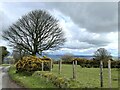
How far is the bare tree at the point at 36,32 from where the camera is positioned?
5991cm

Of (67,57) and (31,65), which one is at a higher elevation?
(67,57)

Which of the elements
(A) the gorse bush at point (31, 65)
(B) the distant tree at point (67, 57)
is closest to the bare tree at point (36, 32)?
(B) the distant tree at point (67, 57)

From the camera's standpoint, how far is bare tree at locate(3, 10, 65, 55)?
59.9m

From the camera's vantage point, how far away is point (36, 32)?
60219mm

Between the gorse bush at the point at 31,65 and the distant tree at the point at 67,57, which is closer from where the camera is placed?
the gorse bush at the point at 31,65

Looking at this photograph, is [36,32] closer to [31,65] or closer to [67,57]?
[67,57]

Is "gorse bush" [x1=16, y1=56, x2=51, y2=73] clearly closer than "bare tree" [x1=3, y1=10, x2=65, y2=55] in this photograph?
Yes

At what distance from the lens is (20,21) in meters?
60.7

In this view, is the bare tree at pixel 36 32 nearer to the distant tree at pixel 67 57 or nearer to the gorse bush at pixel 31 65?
the distant tree at pixel 67 57

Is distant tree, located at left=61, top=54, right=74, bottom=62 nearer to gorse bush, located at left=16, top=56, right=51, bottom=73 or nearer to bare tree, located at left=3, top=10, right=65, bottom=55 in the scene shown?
bare tree, located at left=3, top=10, right=65, bottom=55

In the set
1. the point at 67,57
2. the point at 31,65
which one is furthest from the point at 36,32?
the point at 31,65

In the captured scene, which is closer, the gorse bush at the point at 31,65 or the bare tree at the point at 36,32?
the gorse bush at the point at 31,65

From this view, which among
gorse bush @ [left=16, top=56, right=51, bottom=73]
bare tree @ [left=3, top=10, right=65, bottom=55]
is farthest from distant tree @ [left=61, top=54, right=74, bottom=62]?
gorse bush @ [left=16, top=56, right=51, bottom=73]

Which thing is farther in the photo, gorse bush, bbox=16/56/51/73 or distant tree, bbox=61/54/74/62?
distant tree, bbox=61/54/74/62
